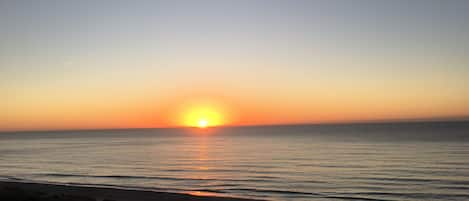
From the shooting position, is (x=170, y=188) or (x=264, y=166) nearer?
(x=170, y=188)

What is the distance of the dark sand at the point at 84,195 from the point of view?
1898 centimetres

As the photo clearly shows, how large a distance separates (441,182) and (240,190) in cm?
1174

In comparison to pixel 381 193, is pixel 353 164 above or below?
above

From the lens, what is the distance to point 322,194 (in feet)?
77.0

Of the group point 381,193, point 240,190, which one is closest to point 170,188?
point 240,190

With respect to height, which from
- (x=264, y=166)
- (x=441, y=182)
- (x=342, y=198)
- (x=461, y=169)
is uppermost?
(x=264, y=166)

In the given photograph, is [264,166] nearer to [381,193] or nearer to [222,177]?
[222,177]

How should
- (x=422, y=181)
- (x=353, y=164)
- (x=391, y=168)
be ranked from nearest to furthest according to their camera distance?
(x=422, y=181), (x=391, y=168), (x=353, y=164)

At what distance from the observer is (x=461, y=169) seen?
104ft

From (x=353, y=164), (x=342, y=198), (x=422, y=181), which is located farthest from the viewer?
(x=353, y=164)

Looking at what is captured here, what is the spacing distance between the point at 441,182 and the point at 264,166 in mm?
15736

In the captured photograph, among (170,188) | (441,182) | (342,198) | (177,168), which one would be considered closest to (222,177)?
(170,188)

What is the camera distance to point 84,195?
23.2 m

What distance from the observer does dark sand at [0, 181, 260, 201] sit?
62.3 ft
